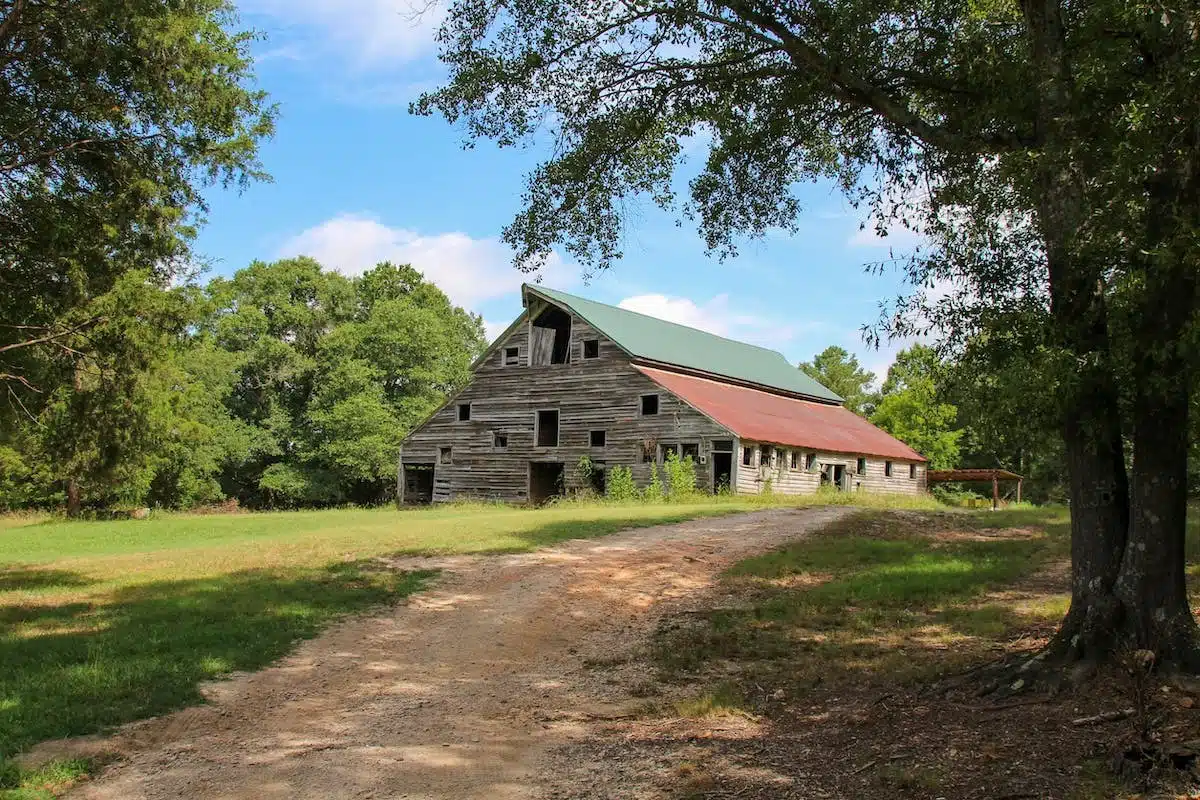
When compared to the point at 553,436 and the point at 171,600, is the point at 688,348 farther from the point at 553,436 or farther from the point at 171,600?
the point at 171,600

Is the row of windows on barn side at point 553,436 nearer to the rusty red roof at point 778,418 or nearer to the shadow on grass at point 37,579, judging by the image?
the rusty red roof at point 778,418

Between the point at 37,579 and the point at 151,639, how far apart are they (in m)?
6.85

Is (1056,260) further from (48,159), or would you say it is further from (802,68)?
(48,159)

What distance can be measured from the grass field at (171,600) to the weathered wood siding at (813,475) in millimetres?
9779

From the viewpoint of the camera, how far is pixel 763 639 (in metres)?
9.58

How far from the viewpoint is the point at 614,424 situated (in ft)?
118

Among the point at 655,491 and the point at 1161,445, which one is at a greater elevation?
the point at 1161,445

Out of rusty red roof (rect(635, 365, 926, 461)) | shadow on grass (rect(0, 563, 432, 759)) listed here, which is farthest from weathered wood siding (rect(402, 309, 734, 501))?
shadow on grass (rect(0, 563, 432, 759))

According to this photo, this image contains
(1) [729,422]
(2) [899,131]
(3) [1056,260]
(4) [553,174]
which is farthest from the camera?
(1) [729,422]

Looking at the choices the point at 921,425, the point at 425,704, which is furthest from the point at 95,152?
the point at 921,425

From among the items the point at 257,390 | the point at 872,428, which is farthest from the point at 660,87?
the point at 257,390

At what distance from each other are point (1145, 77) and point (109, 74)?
13.1 m

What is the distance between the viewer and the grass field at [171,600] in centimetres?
709

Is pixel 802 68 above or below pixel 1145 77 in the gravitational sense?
above
